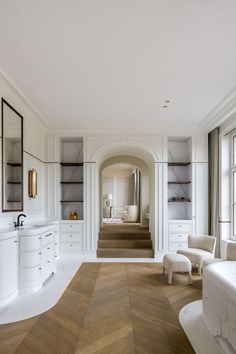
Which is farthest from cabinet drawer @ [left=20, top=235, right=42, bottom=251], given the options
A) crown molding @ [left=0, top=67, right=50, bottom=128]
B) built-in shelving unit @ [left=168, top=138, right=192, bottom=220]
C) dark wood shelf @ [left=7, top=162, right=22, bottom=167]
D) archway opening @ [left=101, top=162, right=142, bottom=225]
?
archway opening @ [left=101, top=162, right=142, bottom=225]

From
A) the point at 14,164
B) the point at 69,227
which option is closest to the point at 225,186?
the point at 69,227

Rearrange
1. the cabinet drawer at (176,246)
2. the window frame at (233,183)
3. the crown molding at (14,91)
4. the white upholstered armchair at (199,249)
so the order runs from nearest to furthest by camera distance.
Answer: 1. the crown molding at (14,91)
2. the white upholstered armchair at (199,249)
3. the window frame at (233,183)
4. the cabinet drawer at (176,246)

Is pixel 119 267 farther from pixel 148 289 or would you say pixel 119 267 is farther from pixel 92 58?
pixel 92 58

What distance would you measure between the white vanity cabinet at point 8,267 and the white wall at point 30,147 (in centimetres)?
39

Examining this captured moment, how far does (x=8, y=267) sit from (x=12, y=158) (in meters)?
1.59

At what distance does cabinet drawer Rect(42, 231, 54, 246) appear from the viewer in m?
4.25

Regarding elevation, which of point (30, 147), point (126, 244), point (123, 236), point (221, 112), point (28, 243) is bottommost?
point (126, 244)

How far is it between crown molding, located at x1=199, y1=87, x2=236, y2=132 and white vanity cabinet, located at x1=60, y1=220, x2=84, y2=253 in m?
3.41

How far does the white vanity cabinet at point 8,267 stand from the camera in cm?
330

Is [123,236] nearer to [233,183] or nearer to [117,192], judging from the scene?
[233,183]

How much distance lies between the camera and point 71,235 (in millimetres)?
6121

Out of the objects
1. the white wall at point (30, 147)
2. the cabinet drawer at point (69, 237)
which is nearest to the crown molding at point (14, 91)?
the white wall at point (30, 147)

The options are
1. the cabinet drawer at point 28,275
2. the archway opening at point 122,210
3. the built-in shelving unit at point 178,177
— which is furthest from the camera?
the built-in shelving unit at point 178,177

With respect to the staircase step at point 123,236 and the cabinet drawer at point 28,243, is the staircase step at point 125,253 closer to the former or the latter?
the staircase step at point 123,236
